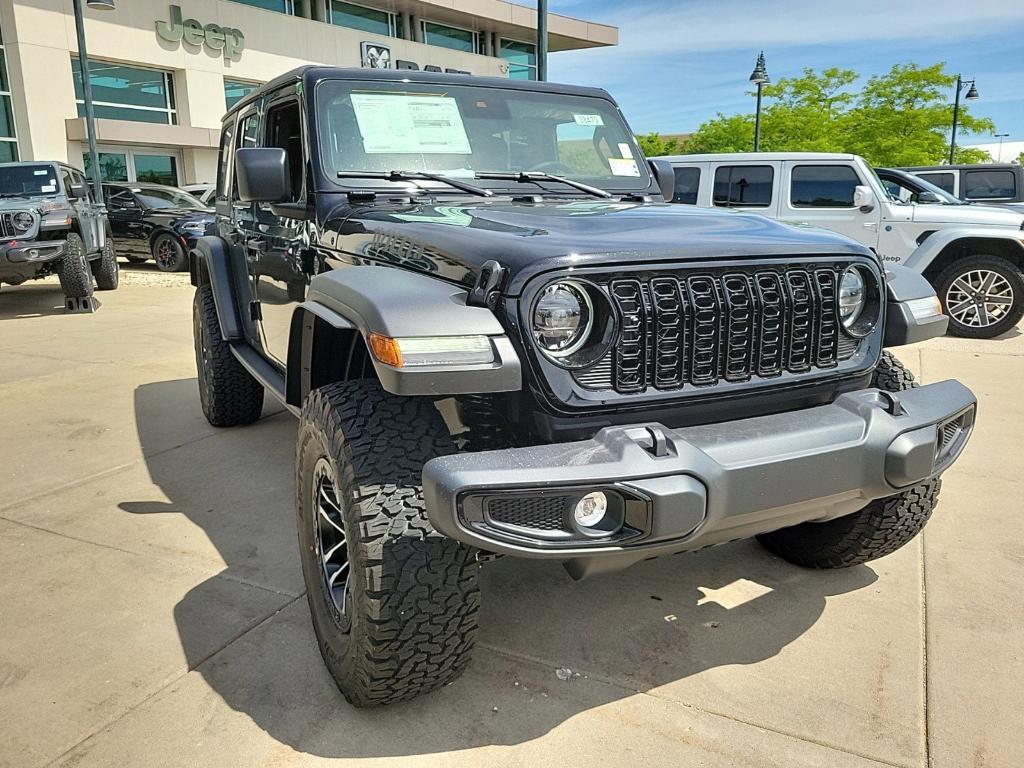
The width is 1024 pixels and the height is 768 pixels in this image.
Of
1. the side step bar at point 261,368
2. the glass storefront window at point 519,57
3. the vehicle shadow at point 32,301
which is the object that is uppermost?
the glass storefront window at point 519,57

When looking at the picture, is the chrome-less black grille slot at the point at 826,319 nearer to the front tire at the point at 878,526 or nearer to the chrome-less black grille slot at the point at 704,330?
the chrome-less black grille slot at the point at 704,330

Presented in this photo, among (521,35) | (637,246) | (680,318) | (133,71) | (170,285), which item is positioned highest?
(521,35)

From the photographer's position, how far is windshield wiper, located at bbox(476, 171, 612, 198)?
3352 mm

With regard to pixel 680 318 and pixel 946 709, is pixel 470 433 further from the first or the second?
pixel 946 709

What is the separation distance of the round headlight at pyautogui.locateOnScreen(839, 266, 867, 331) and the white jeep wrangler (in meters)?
6.25

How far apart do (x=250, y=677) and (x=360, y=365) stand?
103 centimetres

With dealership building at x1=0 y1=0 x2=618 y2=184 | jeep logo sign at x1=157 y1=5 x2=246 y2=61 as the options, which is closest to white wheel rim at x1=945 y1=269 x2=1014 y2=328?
dealership building at x1=0 y1=0 x2=618 y2=184

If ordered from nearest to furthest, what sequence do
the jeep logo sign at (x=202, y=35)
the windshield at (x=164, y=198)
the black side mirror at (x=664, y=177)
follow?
the black side mirror at (x=664, y=177)
the windshield at (x=164, y=198)
the jeep logo sign at (x=202, y=35)

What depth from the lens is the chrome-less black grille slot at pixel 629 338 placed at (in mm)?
2174

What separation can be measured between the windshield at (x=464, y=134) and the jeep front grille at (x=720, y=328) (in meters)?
1.28

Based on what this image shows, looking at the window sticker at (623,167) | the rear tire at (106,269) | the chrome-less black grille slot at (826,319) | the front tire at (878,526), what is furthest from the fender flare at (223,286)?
the rear tire at (106,269)

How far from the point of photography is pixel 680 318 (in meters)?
2.23

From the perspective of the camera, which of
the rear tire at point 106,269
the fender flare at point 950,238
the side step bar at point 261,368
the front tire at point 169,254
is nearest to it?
the side step bar at point 261,368

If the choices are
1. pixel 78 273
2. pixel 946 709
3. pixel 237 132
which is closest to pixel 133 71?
pixel 78 273
